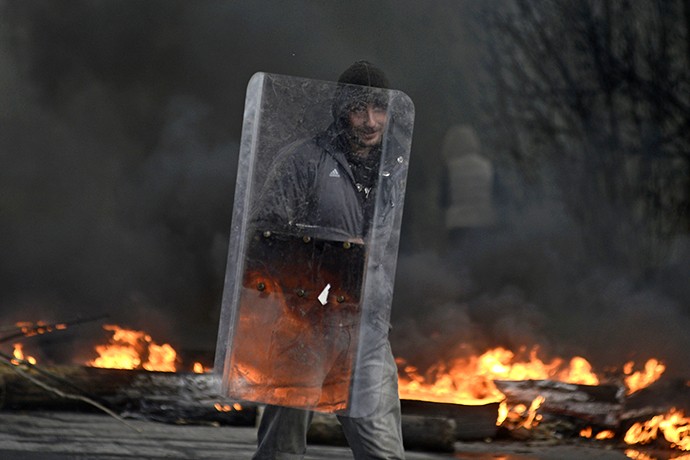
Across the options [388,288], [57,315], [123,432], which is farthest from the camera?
[57,315]

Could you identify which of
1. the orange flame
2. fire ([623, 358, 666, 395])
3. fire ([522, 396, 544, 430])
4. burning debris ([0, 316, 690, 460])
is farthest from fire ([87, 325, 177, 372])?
fire ([623, 358, 666, 395])

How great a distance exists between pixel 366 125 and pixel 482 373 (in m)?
4.92

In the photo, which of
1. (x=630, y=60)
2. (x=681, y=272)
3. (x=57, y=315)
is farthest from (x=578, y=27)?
(x=57, y=315)

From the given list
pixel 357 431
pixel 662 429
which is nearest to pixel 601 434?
pixel 662 429

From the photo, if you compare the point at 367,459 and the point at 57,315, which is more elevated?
the point at 57,315

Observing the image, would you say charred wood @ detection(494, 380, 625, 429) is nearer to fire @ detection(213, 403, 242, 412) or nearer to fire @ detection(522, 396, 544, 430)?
fire @ detection(522, 396, 544, 430)

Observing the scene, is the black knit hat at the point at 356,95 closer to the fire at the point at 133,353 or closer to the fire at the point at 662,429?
the fire at the point at 133,353

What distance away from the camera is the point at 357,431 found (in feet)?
14.6

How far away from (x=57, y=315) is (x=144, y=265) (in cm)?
72

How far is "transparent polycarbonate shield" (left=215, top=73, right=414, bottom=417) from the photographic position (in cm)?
427

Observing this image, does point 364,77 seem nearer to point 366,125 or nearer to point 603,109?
point 366,125

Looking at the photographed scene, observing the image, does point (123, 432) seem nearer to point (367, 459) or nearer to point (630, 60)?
point (367, 459)

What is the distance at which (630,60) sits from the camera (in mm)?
9492

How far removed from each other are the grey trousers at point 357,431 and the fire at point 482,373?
4129mm
